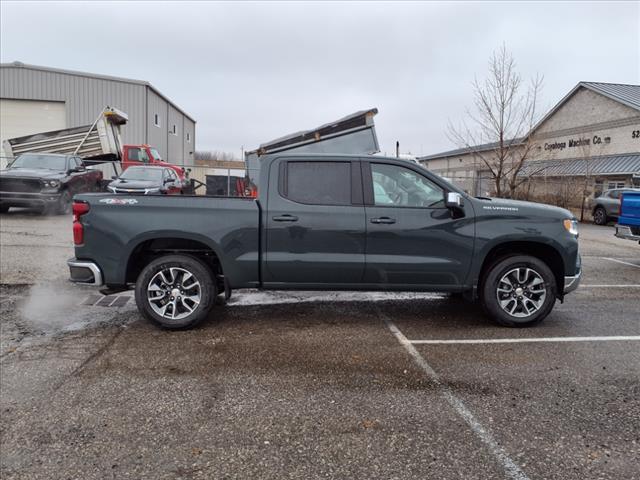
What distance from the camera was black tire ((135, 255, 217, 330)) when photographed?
16.5 feet

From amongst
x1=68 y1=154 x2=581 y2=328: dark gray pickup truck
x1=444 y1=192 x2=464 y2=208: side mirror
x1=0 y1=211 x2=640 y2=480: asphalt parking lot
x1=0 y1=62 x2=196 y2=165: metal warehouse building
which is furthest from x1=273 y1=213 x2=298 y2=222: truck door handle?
x1=0 y1=62 x2=196 y2=165: metal warehouse building

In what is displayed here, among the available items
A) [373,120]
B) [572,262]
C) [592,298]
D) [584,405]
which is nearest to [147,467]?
[584,405]

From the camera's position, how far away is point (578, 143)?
96.1ft

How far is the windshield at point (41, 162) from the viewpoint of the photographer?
14.9m

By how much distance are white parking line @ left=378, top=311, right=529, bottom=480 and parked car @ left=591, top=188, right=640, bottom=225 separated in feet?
60.4

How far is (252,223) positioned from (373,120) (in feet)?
27.2

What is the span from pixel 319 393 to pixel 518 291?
272cm

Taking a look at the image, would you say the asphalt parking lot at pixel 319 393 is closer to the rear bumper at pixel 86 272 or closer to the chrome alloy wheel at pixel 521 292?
the chrome alloy wheel at pixel 521 292

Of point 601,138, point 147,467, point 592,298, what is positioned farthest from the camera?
point 601,138

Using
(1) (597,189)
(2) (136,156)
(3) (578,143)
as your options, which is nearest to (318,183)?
(2) (136,156)

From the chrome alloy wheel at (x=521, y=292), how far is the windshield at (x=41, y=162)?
14.2 m

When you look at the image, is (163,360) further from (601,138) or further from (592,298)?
(601,138)

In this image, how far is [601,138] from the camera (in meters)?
27.8

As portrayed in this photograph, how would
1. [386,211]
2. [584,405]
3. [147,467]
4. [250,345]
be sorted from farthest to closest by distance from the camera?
1. [386,211]
2. [250,345]
3. [584,405]
4. [147,467]
